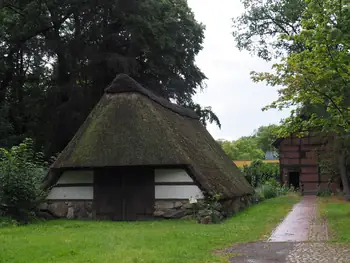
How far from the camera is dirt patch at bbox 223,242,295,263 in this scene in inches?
345

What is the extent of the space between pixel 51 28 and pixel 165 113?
49.2 ft

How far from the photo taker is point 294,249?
987 cm

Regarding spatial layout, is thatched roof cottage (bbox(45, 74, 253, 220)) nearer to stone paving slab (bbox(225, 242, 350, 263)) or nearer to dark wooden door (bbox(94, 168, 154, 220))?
dark wooden door (bbox(94, 168, 154, 220))

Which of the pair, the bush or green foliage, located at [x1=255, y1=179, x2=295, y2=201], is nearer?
the bush

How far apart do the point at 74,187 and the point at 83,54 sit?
12.7m

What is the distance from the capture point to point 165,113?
1886 centimetres

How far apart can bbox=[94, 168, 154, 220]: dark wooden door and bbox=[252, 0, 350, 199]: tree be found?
5.15 meters

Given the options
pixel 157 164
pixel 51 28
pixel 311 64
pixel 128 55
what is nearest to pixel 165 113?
pixel 157 164

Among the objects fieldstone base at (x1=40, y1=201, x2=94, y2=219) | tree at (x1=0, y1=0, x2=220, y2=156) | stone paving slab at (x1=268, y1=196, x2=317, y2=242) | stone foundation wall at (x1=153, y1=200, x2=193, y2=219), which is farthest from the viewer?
tree at (x1=0, y1=0, x2=220, y2=156)

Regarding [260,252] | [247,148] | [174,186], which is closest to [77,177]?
[174,186]

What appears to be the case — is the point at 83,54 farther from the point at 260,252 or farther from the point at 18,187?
the point at 260,252

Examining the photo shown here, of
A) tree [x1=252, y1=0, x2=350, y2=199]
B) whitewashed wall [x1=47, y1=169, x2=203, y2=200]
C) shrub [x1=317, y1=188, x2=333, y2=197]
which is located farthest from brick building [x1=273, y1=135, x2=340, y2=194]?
whitewashed wall [x1=47, y1=169, x2=203, y2=200]

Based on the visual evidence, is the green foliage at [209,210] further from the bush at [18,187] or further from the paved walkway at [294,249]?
the bush at [18,187]

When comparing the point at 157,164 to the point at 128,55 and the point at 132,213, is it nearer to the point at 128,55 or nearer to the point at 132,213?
the point at 132,213
